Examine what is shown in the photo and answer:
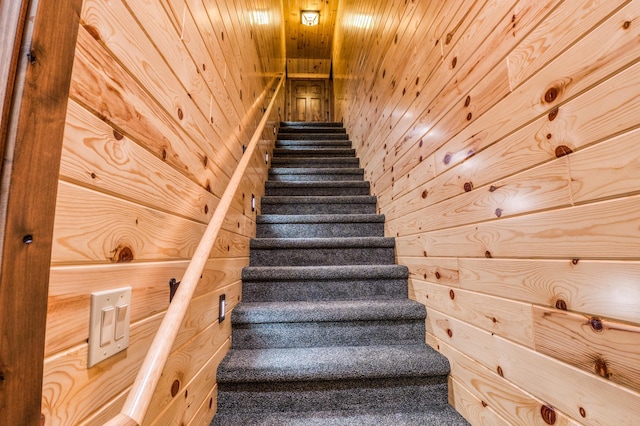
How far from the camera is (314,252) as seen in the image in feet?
6.31

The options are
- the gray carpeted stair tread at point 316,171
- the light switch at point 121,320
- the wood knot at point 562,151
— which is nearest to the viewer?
the light switch at point 121,320

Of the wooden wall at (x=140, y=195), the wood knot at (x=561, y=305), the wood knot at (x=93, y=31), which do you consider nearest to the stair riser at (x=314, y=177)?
the wooden wall at (x=140, y=195)

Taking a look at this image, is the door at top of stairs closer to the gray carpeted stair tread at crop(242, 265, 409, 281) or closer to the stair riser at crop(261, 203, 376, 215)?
the stair riser at crop(261, 203, 376, 215)

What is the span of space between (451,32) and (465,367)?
140cm

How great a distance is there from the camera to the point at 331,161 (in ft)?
10.5

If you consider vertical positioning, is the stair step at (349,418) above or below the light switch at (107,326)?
below

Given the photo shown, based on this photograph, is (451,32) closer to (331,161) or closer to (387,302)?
(387,302)

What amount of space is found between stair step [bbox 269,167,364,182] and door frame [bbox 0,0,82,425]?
2414mm

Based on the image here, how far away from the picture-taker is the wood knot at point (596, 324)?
2.13 ft

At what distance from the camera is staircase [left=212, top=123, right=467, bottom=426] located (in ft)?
3.92

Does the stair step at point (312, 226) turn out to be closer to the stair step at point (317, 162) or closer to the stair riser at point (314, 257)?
the stair riser at point (314, 257)

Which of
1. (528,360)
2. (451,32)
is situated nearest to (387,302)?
(528,360)

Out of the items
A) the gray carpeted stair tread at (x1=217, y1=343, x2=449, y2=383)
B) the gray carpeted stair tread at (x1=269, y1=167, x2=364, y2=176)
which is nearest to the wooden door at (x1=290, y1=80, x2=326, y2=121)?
the gray carpeted stair tread at (x1=269, y1=167, x2=364, y2=176)

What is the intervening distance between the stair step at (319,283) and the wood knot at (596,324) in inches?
40.9
